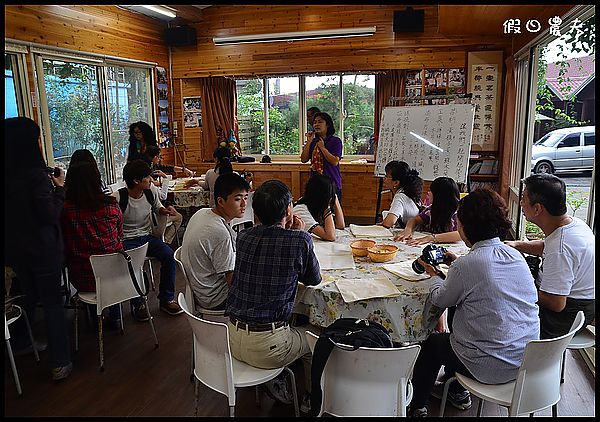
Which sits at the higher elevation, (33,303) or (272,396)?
(33,303)

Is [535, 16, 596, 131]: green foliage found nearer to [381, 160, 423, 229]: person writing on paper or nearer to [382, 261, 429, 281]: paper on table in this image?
[381, 160, 423, 229]: person writing on paper

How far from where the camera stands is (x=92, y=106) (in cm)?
541

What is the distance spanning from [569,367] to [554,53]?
2659 mm

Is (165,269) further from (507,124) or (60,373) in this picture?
(507,124)

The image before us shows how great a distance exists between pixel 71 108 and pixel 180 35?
2.22 meters

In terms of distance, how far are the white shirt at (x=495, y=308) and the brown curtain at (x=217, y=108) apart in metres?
5.58

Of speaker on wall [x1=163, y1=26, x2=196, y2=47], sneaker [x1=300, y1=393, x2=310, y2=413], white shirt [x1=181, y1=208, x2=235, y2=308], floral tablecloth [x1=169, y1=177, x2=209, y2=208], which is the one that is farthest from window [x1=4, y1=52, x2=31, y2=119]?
sneaker [x1=300, y1=393, x2=310, y2=413]

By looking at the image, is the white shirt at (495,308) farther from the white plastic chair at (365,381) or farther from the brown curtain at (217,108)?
the brown curtain at (217,108)

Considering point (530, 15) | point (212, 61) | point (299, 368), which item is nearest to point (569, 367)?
point (299, 368)

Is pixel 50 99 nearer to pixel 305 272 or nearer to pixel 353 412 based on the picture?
pixel 305 272

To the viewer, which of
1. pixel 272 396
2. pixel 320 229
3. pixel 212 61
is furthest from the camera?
pixel 212 61

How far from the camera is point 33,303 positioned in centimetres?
253

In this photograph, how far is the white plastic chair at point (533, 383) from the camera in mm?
1574

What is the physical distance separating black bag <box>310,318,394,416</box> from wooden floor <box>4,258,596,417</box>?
2.15 ft
